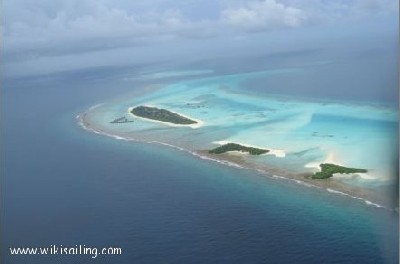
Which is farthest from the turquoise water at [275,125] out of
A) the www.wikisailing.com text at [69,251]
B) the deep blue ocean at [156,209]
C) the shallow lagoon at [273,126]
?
the www.wikisailing.com text at [69,251]

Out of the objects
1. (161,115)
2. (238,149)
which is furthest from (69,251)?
(238,149)

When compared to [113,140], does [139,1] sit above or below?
above

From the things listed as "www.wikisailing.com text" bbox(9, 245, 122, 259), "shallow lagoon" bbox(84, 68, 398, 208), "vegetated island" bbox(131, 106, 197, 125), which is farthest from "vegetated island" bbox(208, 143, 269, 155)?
"www.wikisailing.com text" bbox(9, 245, 122, 259)

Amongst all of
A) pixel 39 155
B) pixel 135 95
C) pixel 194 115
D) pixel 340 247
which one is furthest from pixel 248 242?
pixel 39 155

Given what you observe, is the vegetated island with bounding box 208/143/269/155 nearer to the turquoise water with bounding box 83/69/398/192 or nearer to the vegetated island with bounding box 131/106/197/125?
the turquoise water with bounding box 83/69/398/192

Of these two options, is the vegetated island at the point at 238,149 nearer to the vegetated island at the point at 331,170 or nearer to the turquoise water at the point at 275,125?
the turquoise water at the point at 275,125

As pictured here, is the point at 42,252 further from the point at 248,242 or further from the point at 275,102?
the point at 275,102
